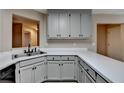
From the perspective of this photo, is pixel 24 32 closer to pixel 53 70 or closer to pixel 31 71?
pixel 53 70

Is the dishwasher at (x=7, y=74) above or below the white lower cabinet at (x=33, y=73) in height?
above

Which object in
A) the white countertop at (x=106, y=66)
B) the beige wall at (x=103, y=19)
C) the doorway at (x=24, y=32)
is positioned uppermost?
the beige wall at (x=103, y=19)

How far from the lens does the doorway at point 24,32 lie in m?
3.74

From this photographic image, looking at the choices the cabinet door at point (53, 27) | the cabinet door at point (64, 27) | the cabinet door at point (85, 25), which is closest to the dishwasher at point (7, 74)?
the cabinet door at point (53, 27)

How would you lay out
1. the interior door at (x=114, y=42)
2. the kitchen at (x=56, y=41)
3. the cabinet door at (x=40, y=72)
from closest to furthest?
the kitchen at (x=56, y=41) < the cabinet door at (x=40, y=72) < the interior door at (x=114, y=42)

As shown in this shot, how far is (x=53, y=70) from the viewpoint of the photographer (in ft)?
12.7

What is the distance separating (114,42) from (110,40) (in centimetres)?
41

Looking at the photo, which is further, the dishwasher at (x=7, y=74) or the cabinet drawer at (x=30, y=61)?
the cabinet drawer at (x=30, y=61)

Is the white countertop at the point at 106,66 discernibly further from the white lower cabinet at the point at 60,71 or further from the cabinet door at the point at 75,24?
the cabinet door at the point at 75,24

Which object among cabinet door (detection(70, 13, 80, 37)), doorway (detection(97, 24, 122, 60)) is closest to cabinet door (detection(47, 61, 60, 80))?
cabinet door (detection(70, 13, 80, 37))

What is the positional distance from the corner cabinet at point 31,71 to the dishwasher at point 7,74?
0.52 feet

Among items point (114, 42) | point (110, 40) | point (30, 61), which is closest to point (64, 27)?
point (30, 61)
